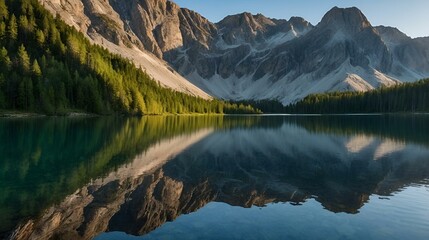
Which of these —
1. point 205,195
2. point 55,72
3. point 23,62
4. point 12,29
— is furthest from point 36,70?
point 205,195

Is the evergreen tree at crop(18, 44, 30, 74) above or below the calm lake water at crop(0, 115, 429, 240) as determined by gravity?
above

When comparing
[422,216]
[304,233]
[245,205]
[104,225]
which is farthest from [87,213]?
[422,216]

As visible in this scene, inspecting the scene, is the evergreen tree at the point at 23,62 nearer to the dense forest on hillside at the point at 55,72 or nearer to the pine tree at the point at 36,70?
the dense forest on hillside at the point at 55,72

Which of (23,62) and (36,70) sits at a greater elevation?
(23,62)

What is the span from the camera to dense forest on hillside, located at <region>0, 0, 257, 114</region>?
117812 millimetres

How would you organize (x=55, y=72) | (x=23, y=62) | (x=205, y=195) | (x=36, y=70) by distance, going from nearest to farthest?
(x=205, y=195) → (x=23, y=62) → (x=36, y=70) → (x=55, y=72)

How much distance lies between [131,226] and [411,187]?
2059 centimetres

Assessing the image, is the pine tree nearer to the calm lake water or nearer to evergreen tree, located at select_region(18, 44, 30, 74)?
evergreen tree, located at select_region(18, 44, 30, 74)

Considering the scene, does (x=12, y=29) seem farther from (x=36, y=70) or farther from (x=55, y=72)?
(x=36, y=70)

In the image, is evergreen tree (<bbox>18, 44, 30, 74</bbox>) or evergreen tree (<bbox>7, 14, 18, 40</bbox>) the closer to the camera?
evergreen tree (<bbox>18, 44, 30, 74</bbox>)

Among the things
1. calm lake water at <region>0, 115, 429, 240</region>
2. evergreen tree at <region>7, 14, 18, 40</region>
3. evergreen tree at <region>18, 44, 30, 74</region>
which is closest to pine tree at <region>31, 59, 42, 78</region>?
evergreen tree at <region>18, 44, 30, 74</region>

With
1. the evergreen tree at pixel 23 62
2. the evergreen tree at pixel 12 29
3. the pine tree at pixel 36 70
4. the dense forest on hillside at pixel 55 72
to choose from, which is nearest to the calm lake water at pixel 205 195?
the dense forest on hillside at pixel 55 72

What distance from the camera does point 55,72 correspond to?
131 metres

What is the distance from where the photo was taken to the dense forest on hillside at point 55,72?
118 meters
